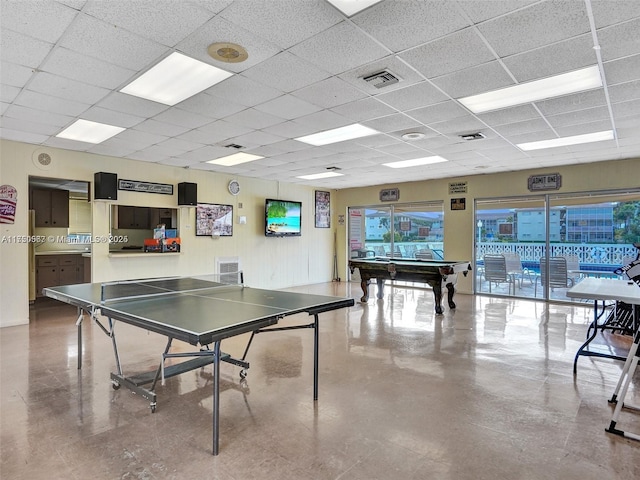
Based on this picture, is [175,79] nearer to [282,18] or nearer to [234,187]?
[282,18]

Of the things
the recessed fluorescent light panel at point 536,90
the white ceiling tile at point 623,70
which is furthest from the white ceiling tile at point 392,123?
the white ceiling tile at point 623,70

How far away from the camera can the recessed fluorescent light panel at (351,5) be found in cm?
228

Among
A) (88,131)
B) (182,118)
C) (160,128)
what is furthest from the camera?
(88,131)

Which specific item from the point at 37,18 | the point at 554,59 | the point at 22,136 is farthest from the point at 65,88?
the point at 554,59

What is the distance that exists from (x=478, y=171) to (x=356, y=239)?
4.09 metres

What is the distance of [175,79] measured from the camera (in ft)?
11.3

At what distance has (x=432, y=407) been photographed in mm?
2883

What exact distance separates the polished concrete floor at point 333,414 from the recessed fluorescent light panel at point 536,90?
2.74 m

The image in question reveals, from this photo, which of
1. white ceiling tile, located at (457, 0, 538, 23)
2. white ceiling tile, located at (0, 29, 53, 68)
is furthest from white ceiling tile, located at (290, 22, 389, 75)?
white ceiling tile, located at (0, 29, 53, 68)

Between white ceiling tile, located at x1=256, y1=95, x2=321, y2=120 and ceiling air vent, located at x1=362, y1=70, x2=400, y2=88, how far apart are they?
830 millimetres

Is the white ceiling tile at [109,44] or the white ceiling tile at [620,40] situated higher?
the white ceiling tile at [109,44]

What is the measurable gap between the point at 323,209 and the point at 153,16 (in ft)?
27.7

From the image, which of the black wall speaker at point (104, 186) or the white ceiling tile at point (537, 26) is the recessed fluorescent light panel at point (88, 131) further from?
the white ceiling tile at point (537, 26)

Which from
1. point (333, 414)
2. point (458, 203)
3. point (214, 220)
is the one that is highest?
point (458, 203)
